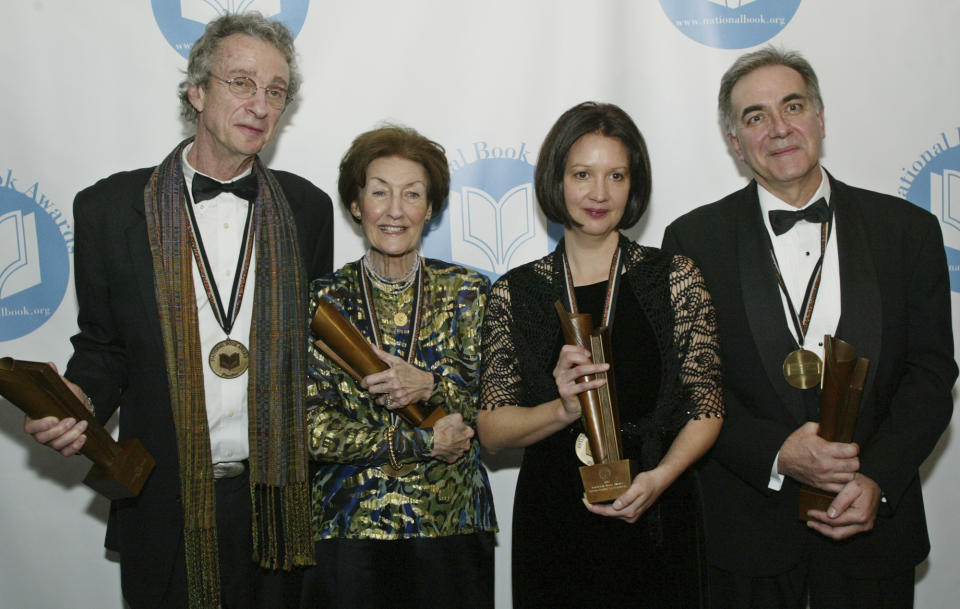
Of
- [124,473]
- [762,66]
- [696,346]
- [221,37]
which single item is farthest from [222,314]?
[762,66]

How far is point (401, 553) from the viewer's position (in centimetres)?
221

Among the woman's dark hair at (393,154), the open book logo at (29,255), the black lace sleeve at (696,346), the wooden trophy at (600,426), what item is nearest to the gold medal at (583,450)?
the wooden trophy at (600,426)

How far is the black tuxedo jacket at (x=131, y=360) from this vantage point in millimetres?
2227

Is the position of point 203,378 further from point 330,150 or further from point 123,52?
point 123,52

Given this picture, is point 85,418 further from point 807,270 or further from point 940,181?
point 940,181

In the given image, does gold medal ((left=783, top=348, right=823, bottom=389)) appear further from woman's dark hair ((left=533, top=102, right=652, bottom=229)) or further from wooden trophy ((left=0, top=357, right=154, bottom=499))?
wooden trophy ((left=0, top=357, right=154, bottom=499))

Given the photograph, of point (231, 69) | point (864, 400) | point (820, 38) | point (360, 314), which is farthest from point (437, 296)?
point (820, 38)

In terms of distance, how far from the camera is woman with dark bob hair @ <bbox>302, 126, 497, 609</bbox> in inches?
85.4

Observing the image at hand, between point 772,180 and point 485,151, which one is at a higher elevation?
point 485,151

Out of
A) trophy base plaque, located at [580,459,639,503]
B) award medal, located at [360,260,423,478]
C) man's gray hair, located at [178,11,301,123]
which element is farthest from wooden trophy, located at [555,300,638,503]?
man's gray hair, located at [178,11,301,123]

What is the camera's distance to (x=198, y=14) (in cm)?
299

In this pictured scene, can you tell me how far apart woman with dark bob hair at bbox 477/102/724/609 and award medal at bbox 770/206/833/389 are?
23 cm

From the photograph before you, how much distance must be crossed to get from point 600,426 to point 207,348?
45.4 inches

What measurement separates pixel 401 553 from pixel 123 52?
215cm
